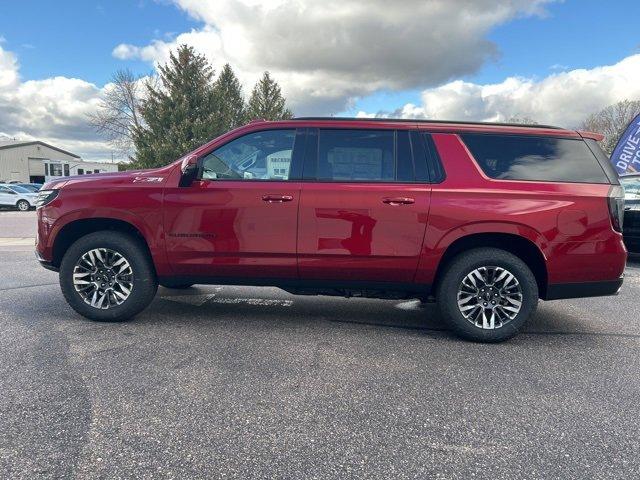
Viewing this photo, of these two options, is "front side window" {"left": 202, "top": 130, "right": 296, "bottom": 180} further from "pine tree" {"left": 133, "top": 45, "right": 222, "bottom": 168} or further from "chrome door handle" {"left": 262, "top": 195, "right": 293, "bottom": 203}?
"pine tree" {"left": 133, "top": 45, "right": 222, "bottom": 168}

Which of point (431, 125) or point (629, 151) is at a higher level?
point (629, 151)

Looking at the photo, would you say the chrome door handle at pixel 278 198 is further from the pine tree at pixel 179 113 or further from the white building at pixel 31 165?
the white building at pixel 31 165

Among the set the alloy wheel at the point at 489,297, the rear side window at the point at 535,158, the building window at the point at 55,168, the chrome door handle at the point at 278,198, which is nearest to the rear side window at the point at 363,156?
the chrome door handle at the point at 278,198

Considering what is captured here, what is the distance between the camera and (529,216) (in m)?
3.79

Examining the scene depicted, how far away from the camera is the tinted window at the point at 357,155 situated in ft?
13.1

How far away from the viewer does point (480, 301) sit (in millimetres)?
3945

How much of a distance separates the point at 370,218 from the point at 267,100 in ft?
137

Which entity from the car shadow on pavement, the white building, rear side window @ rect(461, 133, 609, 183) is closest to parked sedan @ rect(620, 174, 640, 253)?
the car shadow on pavement

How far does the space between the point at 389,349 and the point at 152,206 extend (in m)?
2.51

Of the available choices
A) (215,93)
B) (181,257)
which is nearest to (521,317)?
(181,257)

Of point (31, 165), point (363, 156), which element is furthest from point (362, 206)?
point (31, 165)

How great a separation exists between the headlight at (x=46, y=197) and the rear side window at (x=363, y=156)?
8.43 ft

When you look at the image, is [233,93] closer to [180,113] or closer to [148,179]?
[180,113]

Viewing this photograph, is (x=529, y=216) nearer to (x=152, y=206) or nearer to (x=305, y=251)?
(x=305, y=251)
